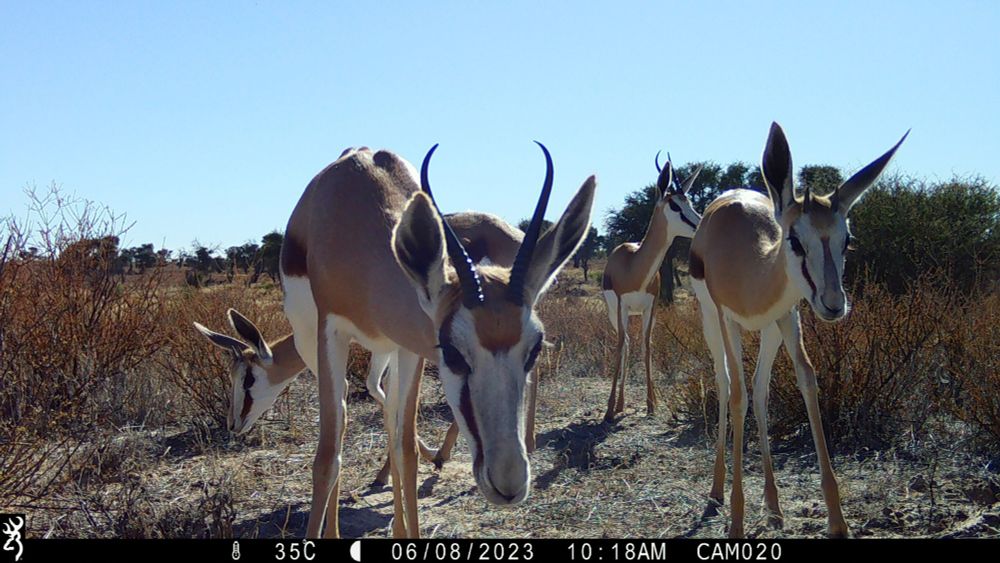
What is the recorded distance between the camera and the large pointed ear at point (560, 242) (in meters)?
3.13

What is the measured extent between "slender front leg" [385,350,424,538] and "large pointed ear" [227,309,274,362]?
2.37m

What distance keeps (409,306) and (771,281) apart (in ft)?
8.56

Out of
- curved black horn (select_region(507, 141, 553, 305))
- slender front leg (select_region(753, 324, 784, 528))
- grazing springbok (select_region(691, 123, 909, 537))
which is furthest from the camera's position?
slender front leg (select_region(753, 324, 784, 528))

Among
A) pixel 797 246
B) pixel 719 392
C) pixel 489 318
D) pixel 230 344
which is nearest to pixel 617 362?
pixel 719 392

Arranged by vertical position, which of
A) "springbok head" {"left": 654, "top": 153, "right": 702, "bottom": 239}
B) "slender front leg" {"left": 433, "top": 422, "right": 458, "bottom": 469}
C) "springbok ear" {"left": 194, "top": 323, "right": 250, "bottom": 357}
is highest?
"springbok head" {"left": 654, "top": 153, "right": 702, "bottom": 239}

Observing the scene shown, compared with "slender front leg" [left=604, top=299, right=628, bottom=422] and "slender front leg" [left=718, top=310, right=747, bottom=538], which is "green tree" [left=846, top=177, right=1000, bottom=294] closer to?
"slender front leg" [left=604, top=299, right=628, bottom=422]

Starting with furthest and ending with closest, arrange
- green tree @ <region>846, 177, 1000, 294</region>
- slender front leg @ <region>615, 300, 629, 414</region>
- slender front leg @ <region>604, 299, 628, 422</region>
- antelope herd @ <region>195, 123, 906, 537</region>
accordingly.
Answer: green tree @ <region>846, 177, 1000, 294</region>
slender front leg @ <region>615, 300, 629, 414</region>
slender front leg @ <region>604, 299, 628, 422</region>
antelope herd @ <region>195, 123, 906, 537</region>

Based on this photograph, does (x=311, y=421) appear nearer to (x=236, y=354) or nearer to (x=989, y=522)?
(x=236, y=354)

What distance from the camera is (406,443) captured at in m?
4.48

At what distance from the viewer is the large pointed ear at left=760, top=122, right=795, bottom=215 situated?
4793mm

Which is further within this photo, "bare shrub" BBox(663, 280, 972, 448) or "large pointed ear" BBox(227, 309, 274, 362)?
"bare shrub" BBox(663, 280, 972, 448)

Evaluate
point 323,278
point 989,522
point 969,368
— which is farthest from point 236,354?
point 969,368

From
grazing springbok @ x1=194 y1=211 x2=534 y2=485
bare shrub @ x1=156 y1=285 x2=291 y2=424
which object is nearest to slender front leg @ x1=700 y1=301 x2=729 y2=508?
grazing springbok @ x1=194 y1=211 x2=534 y2=485
